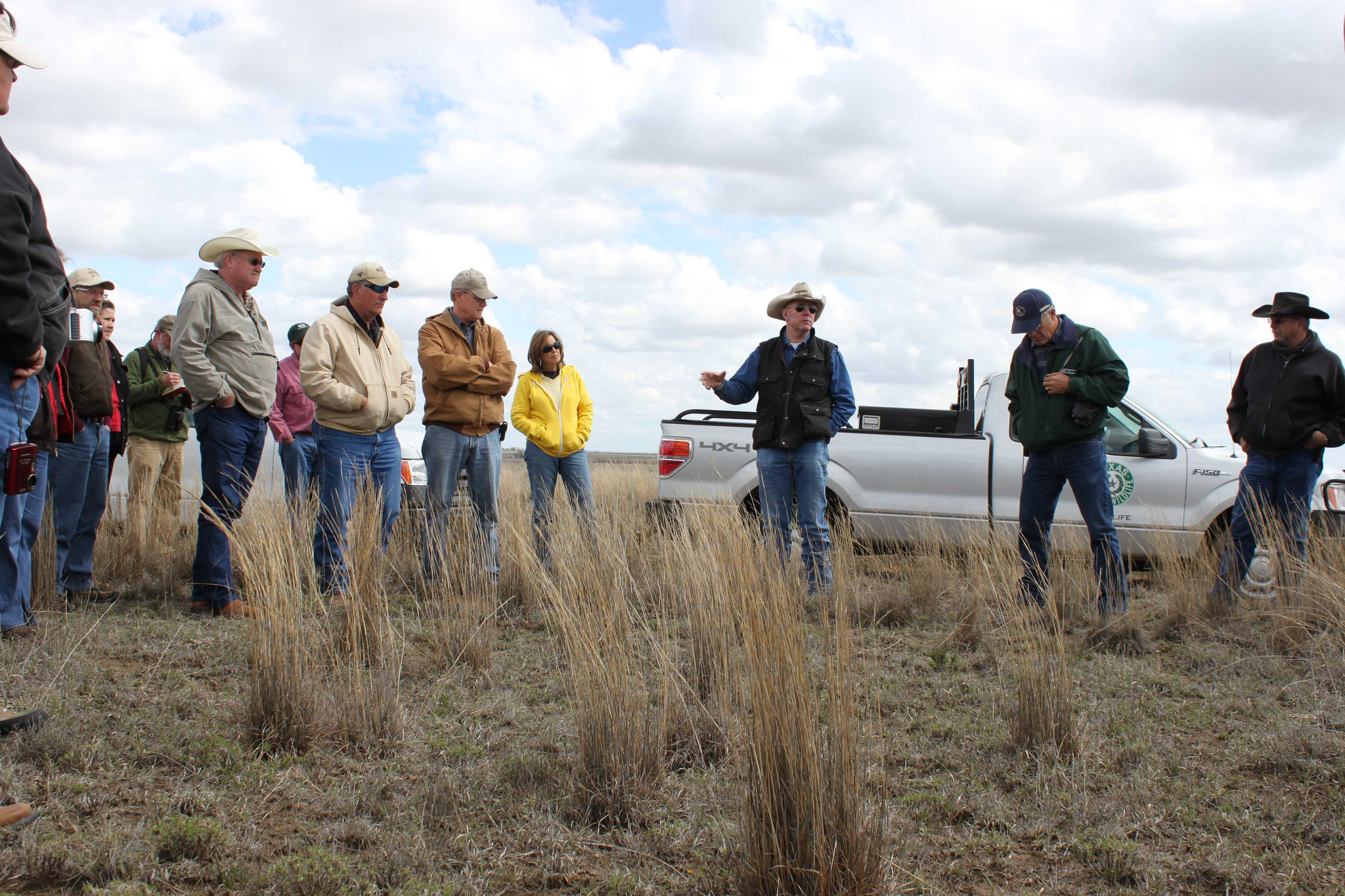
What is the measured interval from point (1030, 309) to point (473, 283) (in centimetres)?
352

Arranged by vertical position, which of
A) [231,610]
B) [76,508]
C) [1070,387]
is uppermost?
[1070,387]

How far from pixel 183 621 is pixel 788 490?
3.67 metres

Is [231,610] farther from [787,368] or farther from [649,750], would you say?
[787,368]

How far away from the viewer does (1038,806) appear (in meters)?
2.92

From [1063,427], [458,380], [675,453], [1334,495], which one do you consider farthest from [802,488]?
[1334,495]

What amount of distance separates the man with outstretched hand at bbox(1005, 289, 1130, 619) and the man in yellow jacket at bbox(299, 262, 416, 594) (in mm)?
3770

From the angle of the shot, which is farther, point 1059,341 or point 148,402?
point 148,402

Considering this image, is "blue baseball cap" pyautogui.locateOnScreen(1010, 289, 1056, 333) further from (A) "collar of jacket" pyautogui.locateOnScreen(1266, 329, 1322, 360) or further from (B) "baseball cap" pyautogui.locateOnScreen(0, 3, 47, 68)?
(B) "baseball cap" pyautogui.locateOnScreen(0, 3, 47, 68)

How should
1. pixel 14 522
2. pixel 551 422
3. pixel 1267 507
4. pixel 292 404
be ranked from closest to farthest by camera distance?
pixel 14 522 → pixel 1267 507 → pixel 551 422 → pixel 292 404

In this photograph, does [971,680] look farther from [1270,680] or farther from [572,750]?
[572,750]

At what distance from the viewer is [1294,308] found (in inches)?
234

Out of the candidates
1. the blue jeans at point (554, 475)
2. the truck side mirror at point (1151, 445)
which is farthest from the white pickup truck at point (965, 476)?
the blue jeans at point (554, 475)

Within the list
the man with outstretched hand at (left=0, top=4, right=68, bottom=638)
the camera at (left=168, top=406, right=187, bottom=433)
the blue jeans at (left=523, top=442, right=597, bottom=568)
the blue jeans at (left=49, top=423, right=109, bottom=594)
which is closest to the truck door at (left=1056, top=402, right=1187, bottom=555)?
the blue jeans at (left=523, top=442, right=597, bottom=568)

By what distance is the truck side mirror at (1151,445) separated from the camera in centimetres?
731
